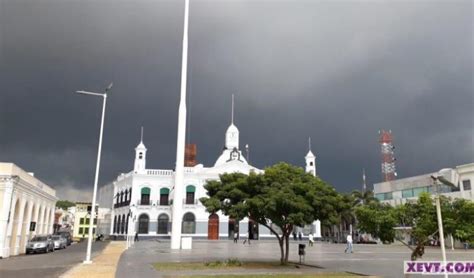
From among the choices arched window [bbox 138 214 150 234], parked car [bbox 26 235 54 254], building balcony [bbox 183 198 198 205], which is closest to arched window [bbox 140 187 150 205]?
arched window [bbox 138 214 150 234]

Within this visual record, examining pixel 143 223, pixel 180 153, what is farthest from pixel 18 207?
pixel 143 223

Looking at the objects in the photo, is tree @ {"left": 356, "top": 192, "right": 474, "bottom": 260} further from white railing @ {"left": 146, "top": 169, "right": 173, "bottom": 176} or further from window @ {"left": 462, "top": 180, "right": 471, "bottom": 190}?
white railing @ {"left": 146, "top": 169, "right": 173, "bottom": 176}

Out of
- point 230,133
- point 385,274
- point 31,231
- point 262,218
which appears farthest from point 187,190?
point 385,274

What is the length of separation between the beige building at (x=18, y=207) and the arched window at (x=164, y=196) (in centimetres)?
2564

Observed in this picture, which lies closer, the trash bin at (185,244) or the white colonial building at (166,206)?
the trash bin at (185,244)

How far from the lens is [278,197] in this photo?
19562mm

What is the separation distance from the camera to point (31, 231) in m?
36.6

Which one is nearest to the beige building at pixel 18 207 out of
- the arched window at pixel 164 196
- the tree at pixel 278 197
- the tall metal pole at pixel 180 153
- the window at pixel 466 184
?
the tall metal pole at pixel 180 153

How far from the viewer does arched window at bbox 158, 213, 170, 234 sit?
6494 centimetres

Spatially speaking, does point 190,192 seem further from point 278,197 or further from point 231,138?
point 278,197

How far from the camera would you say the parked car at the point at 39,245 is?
3257 cm

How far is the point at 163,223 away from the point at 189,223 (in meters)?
4.22

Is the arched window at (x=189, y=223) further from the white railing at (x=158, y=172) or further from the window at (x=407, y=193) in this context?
the window at (x=407, y=193)

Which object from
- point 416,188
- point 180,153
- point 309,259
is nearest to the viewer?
point 309,259
